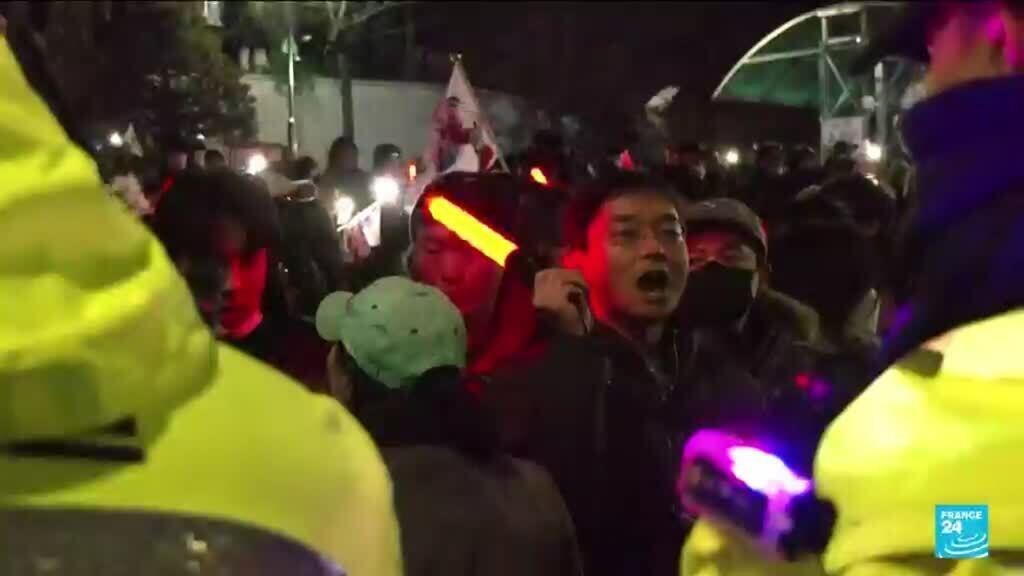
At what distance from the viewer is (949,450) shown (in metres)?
1.58

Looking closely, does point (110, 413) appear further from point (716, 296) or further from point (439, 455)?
point (716, 296)

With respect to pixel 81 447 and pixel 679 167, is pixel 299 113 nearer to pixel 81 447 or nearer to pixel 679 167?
pixel 679 167

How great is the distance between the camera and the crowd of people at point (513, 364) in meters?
1.24

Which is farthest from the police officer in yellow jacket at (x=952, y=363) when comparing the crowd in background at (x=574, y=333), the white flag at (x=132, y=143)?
the white flag at (x=132, y=143)

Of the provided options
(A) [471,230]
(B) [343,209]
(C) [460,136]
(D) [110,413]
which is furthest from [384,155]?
(D) [110,413]

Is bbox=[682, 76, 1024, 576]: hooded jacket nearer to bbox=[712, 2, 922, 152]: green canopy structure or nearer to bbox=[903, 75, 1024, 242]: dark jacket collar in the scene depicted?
bbox=[903, 75, 1024, 242]: dark jacket collar

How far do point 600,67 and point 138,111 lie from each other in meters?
12.9

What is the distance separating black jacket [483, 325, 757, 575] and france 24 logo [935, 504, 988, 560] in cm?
214

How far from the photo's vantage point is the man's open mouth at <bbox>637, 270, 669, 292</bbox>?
407 cm

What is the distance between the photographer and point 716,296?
4465 mm

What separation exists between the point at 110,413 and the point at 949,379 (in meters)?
0.85

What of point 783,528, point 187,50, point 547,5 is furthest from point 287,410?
point 547,5

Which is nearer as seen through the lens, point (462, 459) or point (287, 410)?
point (287, 410)

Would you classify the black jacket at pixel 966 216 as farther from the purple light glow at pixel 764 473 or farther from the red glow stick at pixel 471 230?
the red glow stick at pixel 471 230
